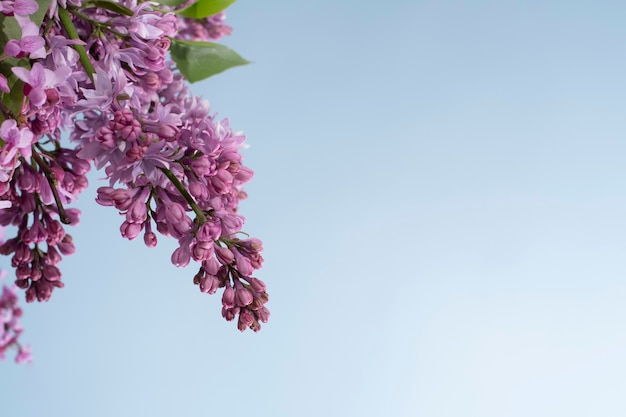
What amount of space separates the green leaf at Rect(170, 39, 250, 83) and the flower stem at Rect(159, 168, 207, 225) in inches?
6.9

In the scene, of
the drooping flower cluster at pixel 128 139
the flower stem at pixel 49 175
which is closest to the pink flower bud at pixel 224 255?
the drooping flower cluster at pixel 128 139

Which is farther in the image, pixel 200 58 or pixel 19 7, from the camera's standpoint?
pixel 200 58

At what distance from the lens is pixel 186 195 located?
0.31 m

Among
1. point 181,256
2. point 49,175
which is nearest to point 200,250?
point 181,256

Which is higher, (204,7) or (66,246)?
(204,7)

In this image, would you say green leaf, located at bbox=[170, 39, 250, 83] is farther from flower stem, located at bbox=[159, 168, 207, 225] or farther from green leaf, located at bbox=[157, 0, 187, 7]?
flower stem, located at bbox=[159, 168, 207, 225]

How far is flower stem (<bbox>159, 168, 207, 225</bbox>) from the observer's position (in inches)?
11.9

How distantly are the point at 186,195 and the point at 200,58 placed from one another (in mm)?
185

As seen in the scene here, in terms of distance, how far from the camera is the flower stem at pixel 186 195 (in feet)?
0.99

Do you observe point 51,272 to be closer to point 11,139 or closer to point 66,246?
point 66,246

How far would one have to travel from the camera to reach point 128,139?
295 millimetres

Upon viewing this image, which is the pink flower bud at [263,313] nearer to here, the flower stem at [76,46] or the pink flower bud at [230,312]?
the pink flower bud at [230,312]

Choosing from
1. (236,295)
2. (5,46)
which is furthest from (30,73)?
(236,295)

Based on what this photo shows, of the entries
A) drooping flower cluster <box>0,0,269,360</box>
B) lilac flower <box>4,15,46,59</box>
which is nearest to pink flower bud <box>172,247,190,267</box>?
drooping flower cluster <box>0,0,269,360</box>
